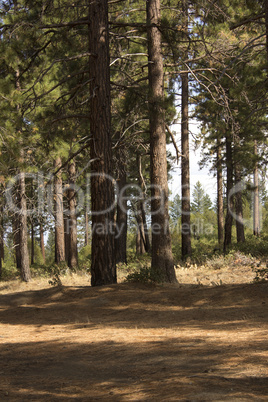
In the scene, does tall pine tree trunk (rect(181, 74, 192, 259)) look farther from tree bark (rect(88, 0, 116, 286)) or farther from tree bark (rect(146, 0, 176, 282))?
tree bark (rect(88, 0, 116, 286))

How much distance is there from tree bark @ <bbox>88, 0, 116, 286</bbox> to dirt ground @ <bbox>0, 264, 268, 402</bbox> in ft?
2.48

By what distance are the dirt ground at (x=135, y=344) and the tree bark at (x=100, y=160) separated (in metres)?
0.76

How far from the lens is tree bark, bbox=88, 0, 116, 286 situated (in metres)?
9.96

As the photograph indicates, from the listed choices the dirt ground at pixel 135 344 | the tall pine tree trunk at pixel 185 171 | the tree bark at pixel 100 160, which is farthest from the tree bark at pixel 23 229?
the tree bark at pixel 100 160

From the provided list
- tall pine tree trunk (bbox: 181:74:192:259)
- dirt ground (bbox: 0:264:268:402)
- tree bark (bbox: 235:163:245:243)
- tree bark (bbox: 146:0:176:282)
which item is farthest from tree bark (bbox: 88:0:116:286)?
tree bark (bbox: 235:163:245:243)

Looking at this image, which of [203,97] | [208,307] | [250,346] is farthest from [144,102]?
[203,97]

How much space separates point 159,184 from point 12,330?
5.61m

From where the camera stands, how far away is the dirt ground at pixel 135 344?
3698 millimetres

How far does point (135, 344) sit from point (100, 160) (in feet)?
17.9

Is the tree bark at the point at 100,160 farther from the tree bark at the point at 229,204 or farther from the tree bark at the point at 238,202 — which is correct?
the tree bark at the point at 238,202

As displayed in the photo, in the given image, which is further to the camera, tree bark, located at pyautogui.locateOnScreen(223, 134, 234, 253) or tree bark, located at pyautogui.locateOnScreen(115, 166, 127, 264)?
tree bark, located at pyautogui.locateOnScreen(223, 134, 234, 253)

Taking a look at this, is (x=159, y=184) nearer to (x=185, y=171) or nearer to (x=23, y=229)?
(x=185, y=171)

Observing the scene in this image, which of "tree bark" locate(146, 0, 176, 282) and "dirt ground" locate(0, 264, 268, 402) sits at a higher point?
"tree bark" locate(146, 0, 176, 282)

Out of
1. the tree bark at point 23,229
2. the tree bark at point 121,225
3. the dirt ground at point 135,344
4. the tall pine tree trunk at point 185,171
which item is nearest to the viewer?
the dirt ground at point 135,344
